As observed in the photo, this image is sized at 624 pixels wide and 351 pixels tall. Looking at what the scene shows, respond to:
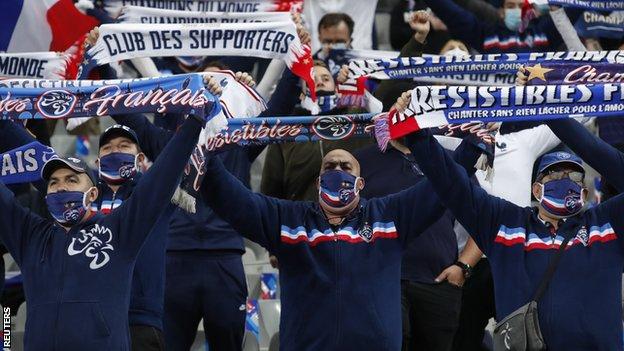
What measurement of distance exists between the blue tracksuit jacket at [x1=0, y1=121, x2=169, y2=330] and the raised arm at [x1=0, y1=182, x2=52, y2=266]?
1.51ft

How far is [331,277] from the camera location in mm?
8250

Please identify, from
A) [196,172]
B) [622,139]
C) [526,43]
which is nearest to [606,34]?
[526,43]

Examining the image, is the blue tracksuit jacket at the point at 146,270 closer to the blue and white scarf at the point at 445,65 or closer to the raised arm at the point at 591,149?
the blue and white scarf at the point at 445,65

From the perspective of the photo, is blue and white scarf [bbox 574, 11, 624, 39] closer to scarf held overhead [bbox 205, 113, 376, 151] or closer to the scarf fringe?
scarf held overhead [bbox 205, 113, 376, 151]

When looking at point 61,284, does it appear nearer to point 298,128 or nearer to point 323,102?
point 298,128

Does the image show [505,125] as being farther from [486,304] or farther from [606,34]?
[606,34]

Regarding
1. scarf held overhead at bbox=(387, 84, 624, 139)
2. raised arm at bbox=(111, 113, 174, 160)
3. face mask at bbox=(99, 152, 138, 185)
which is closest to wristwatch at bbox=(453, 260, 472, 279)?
scarf held overhead at bbox=(387, 84, 624, 139)

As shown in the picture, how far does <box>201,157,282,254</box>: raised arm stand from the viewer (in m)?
8.36

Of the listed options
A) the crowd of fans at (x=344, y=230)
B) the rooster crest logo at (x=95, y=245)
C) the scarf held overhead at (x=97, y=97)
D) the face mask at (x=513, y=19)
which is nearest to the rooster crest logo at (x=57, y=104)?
the scarf held overhead at (x=97, y=97)

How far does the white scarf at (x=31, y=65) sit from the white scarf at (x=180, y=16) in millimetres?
749

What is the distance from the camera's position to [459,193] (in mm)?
8102

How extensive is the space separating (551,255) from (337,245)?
1.15 metres

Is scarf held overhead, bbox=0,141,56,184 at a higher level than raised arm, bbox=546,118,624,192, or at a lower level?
lower

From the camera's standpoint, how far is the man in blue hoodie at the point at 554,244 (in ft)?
25.8
